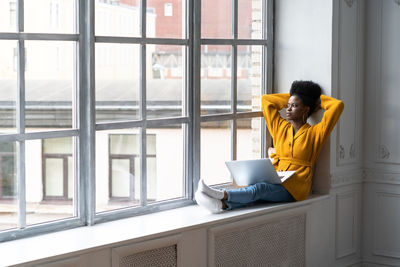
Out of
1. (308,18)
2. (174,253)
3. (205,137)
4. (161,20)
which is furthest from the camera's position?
(308,18)

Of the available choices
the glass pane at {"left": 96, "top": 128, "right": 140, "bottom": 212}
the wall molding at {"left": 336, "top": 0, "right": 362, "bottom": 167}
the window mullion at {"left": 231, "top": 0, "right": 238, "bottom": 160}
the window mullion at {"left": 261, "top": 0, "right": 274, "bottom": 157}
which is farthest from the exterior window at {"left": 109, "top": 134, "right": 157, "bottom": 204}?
the wall molding at {"left": 336, "top": 0, "right": 362, "bottom": 167}

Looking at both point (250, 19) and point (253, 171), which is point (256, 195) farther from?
point (250, 19)

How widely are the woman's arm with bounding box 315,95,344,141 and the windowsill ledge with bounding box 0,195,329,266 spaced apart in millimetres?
490

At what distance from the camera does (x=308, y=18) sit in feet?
13.9

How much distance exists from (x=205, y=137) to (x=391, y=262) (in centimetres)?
165

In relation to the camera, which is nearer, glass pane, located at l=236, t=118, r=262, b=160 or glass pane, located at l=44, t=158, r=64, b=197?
glass pane, located at l=44, t=158, r=64, b=197

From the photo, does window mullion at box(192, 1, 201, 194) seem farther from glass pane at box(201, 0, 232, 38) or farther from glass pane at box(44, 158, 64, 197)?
glass pane at box(44, 158, 64, 197)

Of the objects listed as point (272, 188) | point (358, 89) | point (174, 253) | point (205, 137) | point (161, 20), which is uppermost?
point (161, 20)

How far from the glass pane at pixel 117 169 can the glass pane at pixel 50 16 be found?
0.60m

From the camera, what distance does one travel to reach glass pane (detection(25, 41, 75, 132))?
3084 mm

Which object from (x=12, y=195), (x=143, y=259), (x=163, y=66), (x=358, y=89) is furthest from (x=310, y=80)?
(x=12, y=195)

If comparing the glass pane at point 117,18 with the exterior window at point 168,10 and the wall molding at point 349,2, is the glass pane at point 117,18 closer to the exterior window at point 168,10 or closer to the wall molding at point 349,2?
the exterior window at point 168,10

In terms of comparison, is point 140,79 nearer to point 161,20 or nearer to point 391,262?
point 161,20

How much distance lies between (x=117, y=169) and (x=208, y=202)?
1.80 ft
